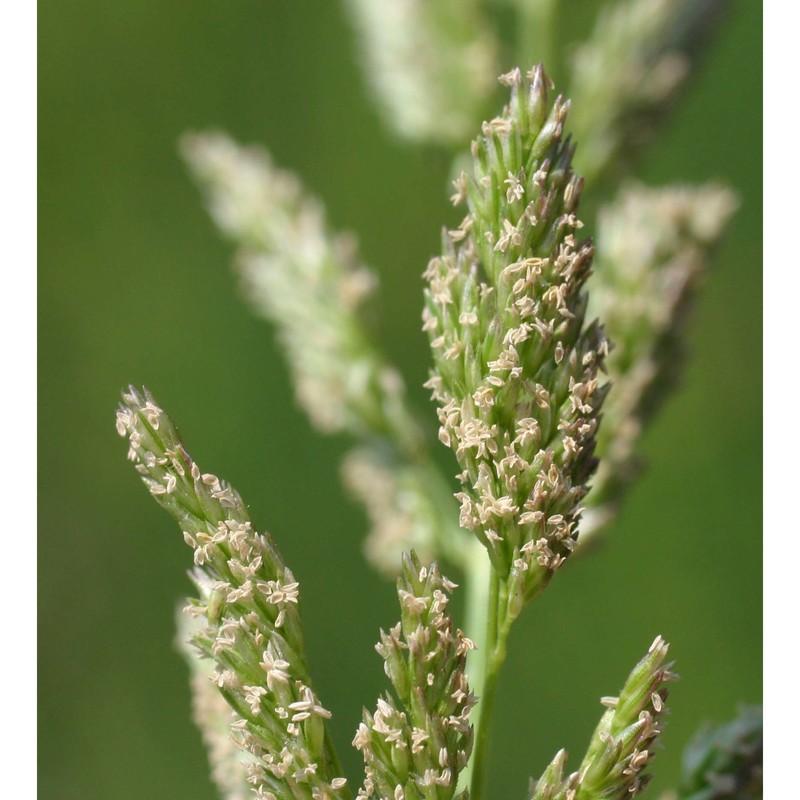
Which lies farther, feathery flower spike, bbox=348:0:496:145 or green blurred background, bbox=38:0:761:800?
green blurred background, bbox=38:0:761:800

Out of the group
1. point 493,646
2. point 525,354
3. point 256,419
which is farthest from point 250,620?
point 256,419

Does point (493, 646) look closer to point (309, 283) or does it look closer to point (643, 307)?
point (643, 307)

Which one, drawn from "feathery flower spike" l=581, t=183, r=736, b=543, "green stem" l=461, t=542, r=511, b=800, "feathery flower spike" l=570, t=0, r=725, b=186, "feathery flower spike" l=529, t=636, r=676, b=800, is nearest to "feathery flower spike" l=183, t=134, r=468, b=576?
"feathery flower spike" l=581, t=183, r=736, b=543

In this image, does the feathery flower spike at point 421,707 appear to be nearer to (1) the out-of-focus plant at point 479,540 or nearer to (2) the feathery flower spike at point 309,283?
(1) the out-of-focus plant at point 479,540

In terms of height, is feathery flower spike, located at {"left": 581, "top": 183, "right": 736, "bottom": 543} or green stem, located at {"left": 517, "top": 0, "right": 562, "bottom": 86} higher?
green stem, located at {"left": 517, "top": 0, "right": 562, "bottom": 86}

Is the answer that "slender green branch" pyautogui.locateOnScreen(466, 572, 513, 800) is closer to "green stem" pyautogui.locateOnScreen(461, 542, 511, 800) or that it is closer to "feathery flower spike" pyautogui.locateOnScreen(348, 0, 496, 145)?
"green stem" pyautogui.locateOnScreen(461, 542, 511, 800)

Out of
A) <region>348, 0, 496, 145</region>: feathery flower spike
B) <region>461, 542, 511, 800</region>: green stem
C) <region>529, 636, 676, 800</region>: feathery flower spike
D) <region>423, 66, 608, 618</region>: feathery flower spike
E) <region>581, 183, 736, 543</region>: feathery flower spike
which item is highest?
<region>348, 0, 496, 145</region>: feathery flower spike
